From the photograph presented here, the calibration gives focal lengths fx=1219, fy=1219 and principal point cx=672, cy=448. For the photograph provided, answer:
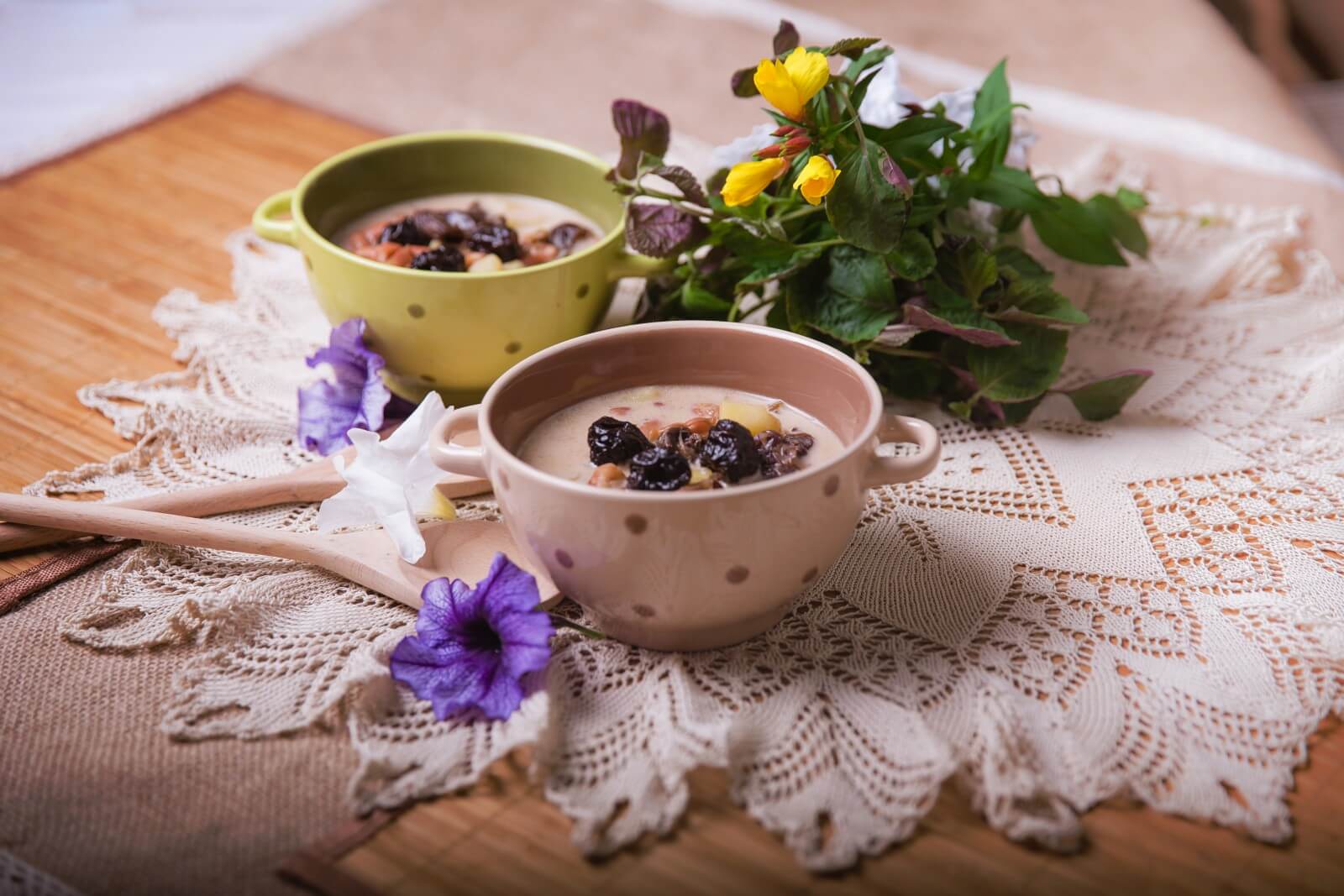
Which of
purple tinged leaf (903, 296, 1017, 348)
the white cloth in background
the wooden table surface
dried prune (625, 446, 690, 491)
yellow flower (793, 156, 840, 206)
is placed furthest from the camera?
the white cloth in background

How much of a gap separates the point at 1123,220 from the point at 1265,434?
0.98ft

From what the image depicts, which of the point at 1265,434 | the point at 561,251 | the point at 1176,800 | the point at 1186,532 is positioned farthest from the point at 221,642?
the point at 1265,434

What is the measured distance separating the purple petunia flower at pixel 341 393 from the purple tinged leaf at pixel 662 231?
274 mm

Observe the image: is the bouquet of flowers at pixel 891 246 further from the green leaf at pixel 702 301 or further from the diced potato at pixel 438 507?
the diced potato at pixel 438 507

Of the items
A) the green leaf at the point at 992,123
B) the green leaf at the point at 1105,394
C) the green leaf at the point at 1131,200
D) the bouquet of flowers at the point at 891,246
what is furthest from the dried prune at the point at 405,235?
the green leaf at the point at 1131,200

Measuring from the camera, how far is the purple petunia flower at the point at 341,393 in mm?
1158

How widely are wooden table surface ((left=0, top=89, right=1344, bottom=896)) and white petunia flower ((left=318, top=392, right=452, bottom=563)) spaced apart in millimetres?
252

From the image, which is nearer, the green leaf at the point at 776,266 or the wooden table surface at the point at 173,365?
the wooden table surface at the point at 173,365

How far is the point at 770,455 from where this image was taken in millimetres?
926

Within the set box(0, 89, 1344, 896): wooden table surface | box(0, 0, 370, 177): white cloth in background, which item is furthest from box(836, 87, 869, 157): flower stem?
box(0, 0, 370, 177): white cloth in background

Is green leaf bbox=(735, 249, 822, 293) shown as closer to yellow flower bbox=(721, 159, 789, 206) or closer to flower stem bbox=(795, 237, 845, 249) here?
flower stem bbox=(795, 237, 845, 249)

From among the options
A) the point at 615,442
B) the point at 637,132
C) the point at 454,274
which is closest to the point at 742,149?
the point at 637,132

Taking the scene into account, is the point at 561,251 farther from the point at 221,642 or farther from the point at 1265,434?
the point at 1265,434

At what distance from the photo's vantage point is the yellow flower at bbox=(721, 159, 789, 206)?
1015 mm
